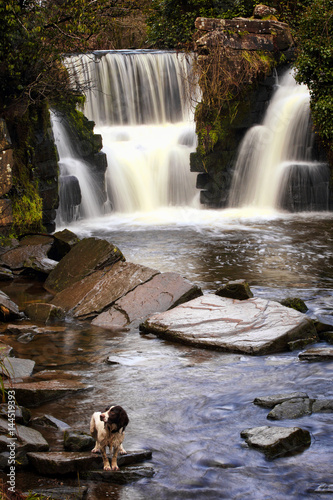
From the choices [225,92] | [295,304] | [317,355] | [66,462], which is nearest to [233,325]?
[317,355]

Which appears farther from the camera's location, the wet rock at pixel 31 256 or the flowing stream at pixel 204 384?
the wet rock at pixel 31 256

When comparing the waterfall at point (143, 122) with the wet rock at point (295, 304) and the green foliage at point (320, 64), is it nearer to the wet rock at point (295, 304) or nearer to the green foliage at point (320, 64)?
the green foliage at point (320, 64)

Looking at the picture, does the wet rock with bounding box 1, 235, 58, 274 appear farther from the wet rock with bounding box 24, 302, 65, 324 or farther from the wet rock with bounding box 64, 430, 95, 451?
the wet rock with bounding box 64, 430, 95, 451

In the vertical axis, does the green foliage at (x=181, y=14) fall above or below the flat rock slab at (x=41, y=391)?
above

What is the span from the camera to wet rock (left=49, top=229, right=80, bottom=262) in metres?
11.0

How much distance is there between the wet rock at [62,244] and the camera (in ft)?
36.0

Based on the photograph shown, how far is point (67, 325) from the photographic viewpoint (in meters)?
8.01

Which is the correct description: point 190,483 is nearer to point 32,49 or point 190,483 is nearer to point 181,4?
point 32,49

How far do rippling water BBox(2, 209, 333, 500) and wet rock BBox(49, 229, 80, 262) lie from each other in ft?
6.52

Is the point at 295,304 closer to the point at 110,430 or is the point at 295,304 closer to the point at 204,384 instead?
the point at 204,384

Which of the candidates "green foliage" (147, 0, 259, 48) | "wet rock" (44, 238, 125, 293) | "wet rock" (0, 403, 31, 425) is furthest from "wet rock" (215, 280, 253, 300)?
"green foliage" (147, 0, 259, 48)

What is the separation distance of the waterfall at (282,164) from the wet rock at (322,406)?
13.2 metres

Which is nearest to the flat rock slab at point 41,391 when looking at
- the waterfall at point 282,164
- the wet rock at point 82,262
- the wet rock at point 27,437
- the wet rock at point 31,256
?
the wet rock at point 27,437

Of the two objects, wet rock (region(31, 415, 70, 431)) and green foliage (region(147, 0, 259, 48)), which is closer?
wet rock (region(31, 415, 70, 431))
